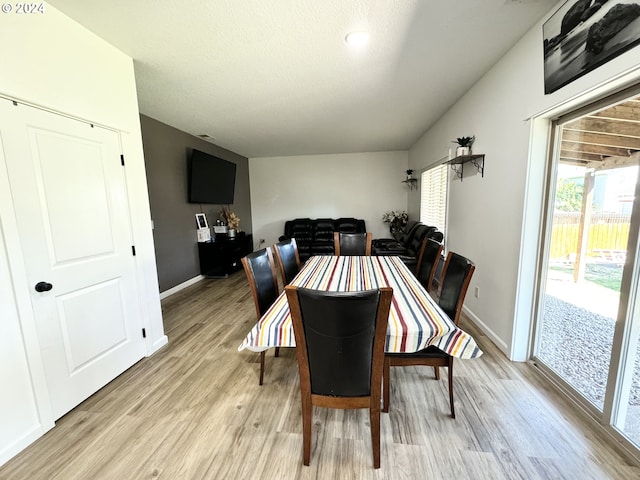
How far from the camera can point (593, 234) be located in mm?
1542

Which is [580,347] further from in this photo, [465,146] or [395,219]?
[395,219]

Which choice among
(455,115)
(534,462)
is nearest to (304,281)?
(534,462)

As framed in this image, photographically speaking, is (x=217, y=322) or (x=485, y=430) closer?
(x=485, y=430)

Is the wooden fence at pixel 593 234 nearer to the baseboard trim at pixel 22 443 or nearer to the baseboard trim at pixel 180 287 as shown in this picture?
the baseboard trim at pixel 22 443

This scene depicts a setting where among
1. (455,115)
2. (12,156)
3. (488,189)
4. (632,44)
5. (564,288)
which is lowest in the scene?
(564,288)

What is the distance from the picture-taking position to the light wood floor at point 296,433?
4.15 ft

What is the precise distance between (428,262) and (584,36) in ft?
5.31

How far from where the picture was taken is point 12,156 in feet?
4.56

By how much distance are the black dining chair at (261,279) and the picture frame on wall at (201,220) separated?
119 inches

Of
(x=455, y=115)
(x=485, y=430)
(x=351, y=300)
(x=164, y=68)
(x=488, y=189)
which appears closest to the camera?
(x=351, y=300)

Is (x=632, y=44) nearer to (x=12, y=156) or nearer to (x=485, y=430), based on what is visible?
(x=485, y=430)

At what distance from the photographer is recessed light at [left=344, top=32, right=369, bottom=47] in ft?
6.04

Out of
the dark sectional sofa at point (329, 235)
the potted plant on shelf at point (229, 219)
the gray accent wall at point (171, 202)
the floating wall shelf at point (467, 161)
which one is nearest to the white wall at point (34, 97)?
the gray accent wall at point (171, 202)

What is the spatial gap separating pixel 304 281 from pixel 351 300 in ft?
2.97
